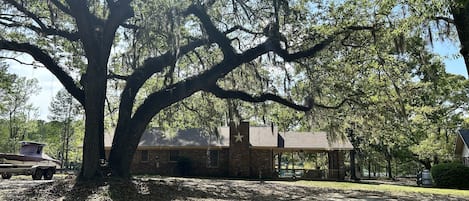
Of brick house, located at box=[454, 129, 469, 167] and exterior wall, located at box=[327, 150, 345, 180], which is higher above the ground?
brick house, located at box=[454, 129, 469, 167]

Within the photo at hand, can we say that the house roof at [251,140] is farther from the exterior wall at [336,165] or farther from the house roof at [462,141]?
the house roof at [462,141]

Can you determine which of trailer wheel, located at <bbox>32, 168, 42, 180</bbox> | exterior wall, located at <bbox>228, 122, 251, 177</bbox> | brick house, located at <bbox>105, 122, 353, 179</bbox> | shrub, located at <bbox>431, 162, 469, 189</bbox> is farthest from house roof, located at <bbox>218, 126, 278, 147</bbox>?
trailer wheel, located at <bbox>32, 168, 42, 180</bbox>

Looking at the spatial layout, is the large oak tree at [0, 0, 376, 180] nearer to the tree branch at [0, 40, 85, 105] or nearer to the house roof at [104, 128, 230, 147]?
the tree branch at [0, 40, 85, 105]

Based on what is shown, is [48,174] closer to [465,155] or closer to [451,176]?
[451,176]

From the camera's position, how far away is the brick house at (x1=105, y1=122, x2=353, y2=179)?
80.5 feet

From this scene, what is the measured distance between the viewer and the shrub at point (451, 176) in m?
19.0

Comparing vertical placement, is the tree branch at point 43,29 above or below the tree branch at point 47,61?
above

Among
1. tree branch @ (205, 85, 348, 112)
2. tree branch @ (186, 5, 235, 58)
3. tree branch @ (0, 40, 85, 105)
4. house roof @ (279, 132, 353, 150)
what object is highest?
tree branch @ (186, 5, 235, 58)

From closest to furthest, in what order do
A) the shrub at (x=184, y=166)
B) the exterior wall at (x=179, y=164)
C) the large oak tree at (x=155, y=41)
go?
the large oak tree at (x=155, y=41), the shrub at (x=184, y=166), the exterior wall at (x=179, y=164)

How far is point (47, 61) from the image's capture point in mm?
12578

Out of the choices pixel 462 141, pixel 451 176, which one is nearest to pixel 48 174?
pixel 451 176

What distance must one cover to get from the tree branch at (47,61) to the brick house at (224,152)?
11341 mm

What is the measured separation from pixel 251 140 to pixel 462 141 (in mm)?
14097

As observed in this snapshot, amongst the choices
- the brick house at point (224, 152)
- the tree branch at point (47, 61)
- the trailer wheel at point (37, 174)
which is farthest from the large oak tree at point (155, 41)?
the brick house at point (224, 152)
